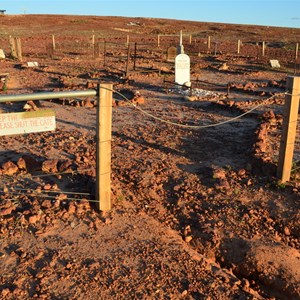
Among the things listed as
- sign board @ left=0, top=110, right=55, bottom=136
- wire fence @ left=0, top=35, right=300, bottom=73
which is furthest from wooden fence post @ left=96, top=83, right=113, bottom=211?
wire fence @ left=0, top=35, right=300, bottom=73

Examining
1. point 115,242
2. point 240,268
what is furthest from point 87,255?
point 240,268

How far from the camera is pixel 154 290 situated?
13.0 feet

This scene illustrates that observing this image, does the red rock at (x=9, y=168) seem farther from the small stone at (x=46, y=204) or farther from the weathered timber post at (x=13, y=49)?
the weathered timber post at (x=13, y=49)

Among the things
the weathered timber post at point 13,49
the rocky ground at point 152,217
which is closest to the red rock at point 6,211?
the rocky ground at point 152,217

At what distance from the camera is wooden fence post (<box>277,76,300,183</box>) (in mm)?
5969

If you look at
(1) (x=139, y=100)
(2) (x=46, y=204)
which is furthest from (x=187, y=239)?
(1) (x=139, y=100)

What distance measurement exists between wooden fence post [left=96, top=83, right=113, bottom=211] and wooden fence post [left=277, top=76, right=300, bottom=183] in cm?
261

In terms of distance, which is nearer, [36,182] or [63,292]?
[63,292]

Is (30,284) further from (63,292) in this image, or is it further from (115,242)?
(115,242)

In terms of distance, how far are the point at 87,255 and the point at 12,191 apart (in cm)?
184

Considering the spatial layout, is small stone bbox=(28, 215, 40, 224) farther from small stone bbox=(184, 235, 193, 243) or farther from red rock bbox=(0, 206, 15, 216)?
small stone bbox=(184, 235, 193, 243)

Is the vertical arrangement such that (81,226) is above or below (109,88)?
below

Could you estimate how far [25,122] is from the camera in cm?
472

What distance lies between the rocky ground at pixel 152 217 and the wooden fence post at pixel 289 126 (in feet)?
0.70
